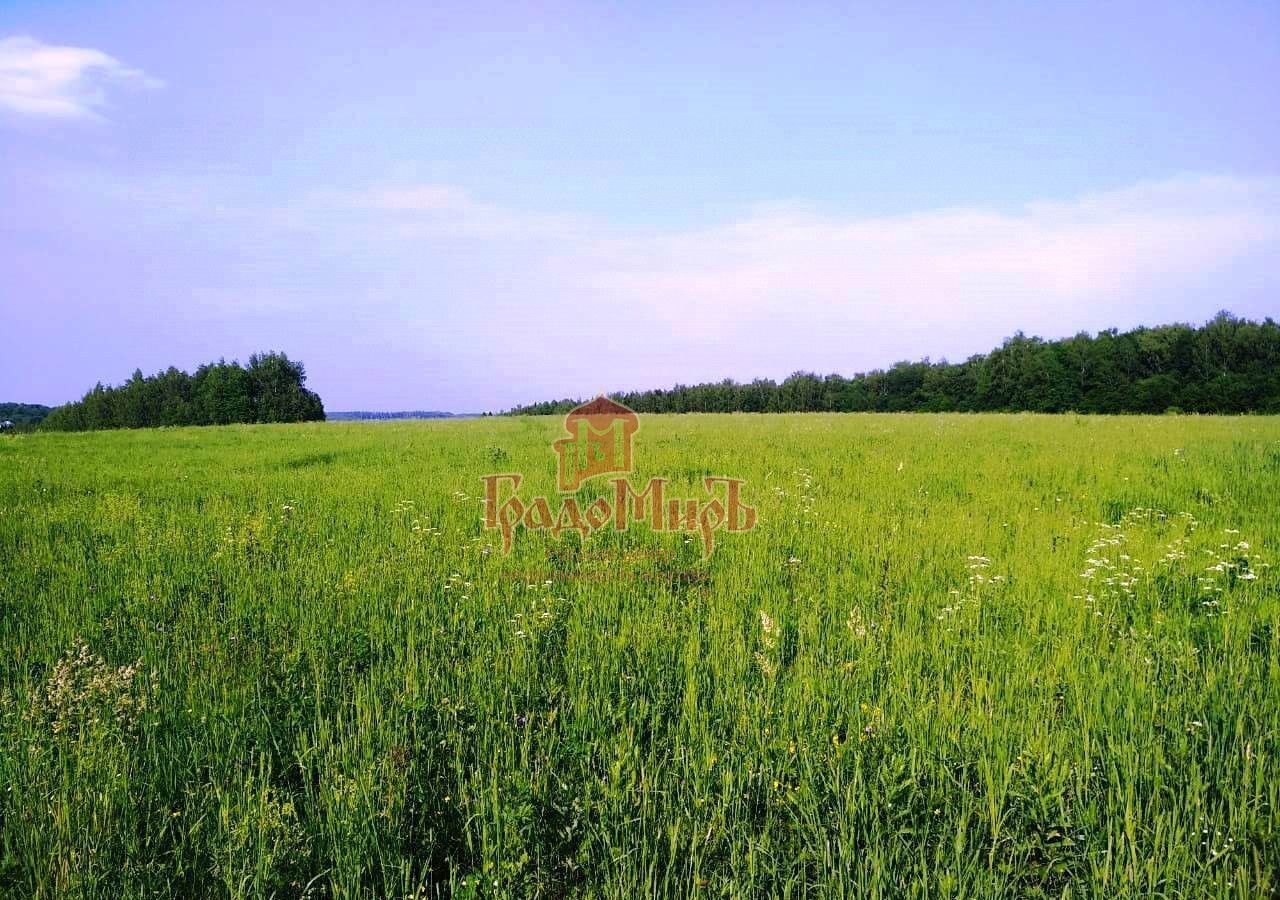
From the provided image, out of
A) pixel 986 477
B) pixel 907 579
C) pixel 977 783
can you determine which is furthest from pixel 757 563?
pixel 986 477

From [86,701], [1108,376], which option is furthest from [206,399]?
[1108,376]

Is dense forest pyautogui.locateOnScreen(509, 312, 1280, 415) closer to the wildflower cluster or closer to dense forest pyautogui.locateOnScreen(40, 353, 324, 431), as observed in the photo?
dense forest pyautogui.locateOnScreen(40, 353, 324, 431)

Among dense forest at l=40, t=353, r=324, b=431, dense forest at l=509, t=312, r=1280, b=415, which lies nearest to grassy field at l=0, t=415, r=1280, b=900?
dense forest at l=509, t=312, r=1280, b=415

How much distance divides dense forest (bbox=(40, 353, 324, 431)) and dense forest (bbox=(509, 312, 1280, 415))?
119 feet

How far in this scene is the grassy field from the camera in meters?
2.29

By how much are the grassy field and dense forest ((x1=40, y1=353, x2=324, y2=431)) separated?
94042 millimetres

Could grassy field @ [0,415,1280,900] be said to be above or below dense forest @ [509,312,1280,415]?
below

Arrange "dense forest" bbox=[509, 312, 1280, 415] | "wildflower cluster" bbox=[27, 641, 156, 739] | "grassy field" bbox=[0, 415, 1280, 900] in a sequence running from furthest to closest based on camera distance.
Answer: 1. "dense forest" bbox=[509, 312, 1280, 415]
2. "wildflower cluster" bbox=[27, 641, 156, 739]
3. "grassy field" bbox=[0, 415, 1280, 900]

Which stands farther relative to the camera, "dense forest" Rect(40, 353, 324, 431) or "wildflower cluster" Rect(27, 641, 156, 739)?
"dense forest" Rect(40, 353, 324, 431)

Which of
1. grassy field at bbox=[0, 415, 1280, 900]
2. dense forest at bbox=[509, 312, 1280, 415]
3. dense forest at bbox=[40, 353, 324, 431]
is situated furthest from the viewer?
dense forest at bbox=[40, 353, 324, 431]

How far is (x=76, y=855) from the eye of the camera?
2.24m

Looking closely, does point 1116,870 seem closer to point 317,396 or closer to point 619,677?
point 619,677

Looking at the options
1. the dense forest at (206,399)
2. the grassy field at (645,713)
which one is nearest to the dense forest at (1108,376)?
the dense forest at (206,399)

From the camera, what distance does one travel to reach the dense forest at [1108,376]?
70.1m
